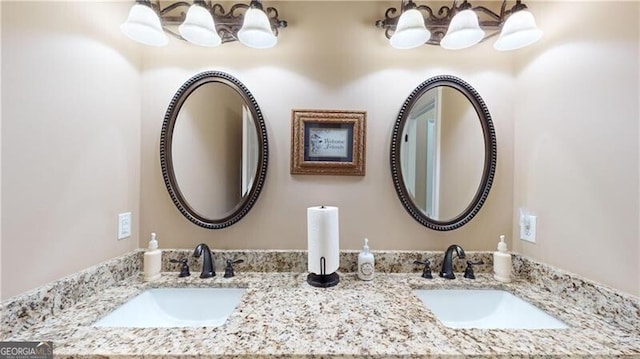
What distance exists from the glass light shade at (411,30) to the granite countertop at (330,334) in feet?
3.76

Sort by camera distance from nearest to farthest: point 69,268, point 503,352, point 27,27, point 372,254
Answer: point 503,352 < point 27,27 < point 69,268 < point 372,254

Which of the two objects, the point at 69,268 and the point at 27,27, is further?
the point at 69,268

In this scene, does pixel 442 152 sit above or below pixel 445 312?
above

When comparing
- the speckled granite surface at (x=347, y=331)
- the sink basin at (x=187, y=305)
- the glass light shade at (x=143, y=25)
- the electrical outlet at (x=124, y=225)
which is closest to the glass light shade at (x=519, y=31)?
the speckled granite surface at (x=347, y=331)

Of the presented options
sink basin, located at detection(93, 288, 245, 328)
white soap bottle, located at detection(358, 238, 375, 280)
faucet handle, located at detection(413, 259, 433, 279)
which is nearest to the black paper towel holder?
white soap bottle, located at detection(358, 238, 375, 280)

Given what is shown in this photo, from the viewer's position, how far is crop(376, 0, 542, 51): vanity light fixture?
111 cm

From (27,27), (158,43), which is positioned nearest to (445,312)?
(158,43)

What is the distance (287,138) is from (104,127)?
81cm

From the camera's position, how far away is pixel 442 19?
1.23 meters

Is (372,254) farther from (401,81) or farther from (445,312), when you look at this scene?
(401,81)

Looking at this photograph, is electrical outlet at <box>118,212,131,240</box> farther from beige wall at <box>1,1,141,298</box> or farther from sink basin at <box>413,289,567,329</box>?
sink basin at <box>413,289,567,329</box>

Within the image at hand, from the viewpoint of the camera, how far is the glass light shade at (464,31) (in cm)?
113

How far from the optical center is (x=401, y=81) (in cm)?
131

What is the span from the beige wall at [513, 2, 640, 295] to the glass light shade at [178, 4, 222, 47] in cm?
154
